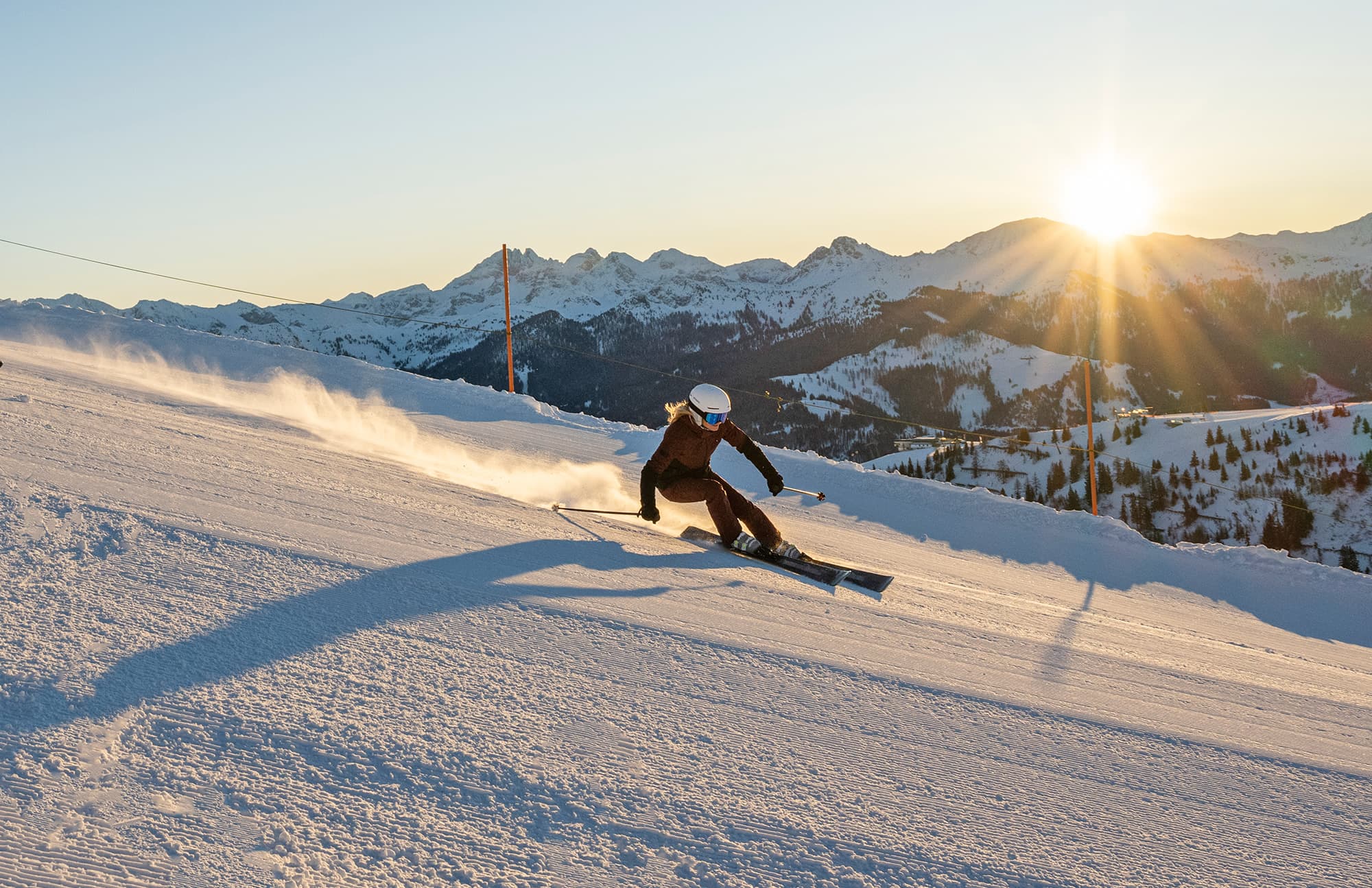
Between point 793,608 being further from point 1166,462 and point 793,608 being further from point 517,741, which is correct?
point 1166,462

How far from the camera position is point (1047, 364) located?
589 ft

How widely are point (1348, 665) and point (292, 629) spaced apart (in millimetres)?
7195

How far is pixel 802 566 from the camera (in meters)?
6.52

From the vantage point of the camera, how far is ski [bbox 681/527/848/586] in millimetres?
6277

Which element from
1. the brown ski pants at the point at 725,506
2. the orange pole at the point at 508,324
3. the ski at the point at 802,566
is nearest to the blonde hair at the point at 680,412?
the brown ski pants at the point at 725,506

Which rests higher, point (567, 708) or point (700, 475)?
point (700, 475)

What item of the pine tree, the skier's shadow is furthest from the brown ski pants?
the pine tree

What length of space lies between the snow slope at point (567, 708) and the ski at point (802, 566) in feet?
0.75

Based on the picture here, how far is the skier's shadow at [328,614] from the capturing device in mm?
3223

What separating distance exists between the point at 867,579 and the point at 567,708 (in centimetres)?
332

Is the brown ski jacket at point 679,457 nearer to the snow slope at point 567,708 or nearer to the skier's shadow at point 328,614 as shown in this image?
the snow slope at point 567,708

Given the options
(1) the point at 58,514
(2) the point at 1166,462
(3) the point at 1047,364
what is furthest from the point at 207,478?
(3) the point at 1047,364

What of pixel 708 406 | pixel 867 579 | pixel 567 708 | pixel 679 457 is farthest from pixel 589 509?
pixel 567 708

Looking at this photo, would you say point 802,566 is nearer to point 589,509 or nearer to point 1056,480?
point 589,509
